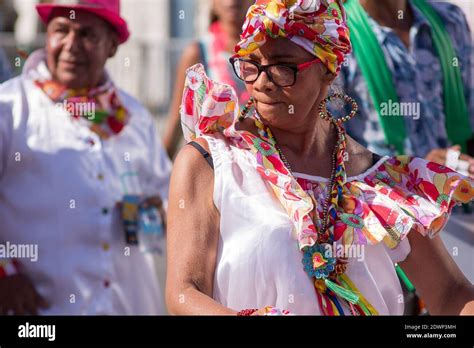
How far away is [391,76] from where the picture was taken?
5.93 m

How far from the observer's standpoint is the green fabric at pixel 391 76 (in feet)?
19.1

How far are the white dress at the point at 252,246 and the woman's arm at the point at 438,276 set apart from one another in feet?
1.37

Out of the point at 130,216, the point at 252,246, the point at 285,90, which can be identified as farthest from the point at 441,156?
the point at 252,246

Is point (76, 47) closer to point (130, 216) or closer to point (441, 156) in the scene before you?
point (130, 216)

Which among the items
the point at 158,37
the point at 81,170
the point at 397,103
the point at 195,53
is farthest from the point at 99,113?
the point at 158,37

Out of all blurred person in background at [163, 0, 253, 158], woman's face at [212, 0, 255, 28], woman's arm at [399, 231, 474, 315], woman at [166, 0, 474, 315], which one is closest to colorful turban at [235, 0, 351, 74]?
woman at [166, 0, 474, 315]

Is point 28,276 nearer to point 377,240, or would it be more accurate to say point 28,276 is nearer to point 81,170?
point 81,170

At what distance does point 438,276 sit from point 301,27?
92 cm

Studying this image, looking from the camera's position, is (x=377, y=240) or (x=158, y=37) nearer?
(x=377, y=240)

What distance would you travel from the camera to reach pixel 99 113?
6.22 metres

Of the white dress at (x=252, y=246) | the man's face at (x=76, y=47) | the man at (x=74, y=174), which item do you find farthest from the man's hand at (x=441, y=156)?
the white dress at (x=252, y=246)

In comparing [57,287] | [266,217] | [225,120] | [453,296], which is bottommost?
[57,287]

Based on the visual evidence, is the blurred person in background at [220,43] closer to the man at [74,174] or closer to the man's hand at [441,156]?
the man at [74,174]
